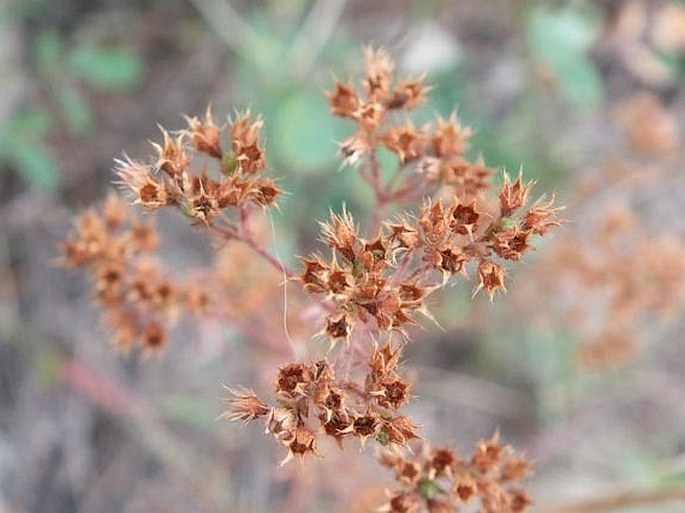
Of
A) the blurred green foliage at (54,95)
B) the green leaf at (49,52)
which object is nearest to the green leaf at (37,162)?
the blurred green foliage at (54,95)

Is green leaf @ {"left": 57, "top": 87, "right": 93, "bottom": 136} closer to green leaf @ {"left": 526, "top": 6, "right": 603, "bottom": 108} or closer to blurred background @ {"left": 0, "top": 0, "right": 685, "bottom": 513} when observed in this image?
blurred background @ {"left": 0, "top": 0, "right": 685, "bottom": 513}

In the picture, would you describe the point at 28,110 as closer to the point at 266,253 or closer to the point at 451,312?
the point at 451,312

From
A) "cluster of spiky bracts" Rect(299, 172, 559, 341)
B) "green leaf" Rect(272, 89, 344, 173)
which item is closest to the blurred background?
"green leaf" Rect(272, 89, 344, 173)

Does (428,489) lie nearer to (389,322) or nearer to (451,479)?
(451,479)

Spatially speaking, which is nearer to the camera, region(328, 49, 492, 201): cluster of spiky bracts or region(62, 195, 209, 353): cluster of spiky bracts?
region(328, 49, 492, 201): cluster of spiky bracts

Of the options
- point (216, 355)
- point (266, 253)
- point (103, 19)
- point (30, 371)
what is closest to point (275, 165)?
point (216, 355)

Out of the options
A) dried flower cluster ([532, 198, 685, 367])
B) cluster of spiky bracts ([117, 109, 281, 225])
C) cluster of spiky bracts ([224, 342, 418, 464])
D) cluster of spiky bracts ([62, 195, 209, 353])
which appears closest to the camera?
cluster of spiky bracts ([224, 342, 418, 464])

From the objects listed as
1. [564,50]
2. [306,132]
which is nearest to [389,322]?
[306,132]

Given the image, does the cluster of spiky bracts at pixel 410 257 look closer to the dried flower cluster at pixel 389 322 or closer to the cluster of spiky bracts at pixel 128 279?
the dried flower cluster at pixel 389 322
